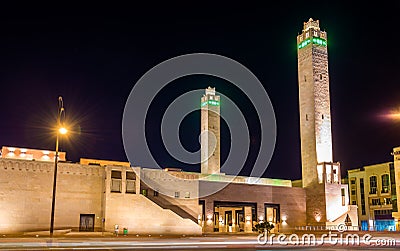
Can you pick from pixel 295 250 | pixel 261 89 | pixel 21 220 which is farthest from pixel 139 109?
pixel 295 250

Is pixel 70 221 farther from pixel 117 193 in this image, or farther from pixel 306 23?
pixel 306 23

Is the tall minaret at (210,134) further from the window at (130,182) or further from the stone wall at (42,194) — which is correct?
the stone wall at (42,194)

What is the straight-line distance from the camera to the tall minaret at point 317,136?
57.6 metres

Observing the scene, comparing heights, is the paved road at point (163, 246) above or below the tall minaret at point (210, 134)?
below

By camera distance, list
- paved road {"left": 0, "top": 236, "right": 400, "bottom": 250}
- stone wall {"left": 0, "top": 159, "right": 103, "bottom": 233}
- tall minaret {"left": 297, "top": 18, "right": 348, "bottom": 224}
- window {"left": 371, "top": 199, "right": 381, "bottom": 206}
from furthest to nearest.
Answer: window {"left": 371, "top": 199, "right": 381, "bottom": 206}
tall minaret {"left": 297, "top": 18, "right": 348, "bottom": 224}
stone wall {"left": 0, "top": 159, "right": 103, "bottom": 233}
paved road {"left": 0, "top": 236, "right": 400, "bottom": 250}

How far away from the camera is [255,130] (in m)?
86.6

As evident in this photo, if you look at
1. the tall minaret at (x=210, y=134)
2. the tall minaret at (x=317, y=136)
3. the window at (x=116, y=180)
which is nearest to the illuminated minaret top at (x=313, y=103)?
→ the tall minaret at (x=317, y=136)

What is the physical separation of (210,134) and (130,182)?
33.4 metres

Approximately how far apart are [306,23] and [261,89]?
17.8 metres

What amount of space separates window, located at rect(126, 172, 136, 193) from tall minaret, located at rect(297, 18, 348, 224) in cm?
2433

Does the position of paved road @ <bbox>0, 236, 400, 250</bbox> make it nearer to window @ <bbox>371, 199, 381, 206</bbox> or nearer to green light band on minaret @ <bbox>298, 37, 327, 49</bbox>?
green light band on minaret @ <bbox>298, 37, 327, 49</bbox>

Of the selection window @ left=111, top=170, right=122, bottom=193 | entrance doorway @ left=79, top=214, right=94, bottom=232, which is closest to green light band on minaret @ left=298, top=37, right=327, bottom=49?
window @ left=111, top=170, right=122, bottom=193

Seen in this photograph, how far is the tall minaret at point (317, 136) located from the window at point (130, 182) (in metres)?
24.3

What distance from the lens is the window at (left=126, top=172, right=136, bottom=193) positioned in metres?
43.7
